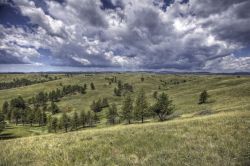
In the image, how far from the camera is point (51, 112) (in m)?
182

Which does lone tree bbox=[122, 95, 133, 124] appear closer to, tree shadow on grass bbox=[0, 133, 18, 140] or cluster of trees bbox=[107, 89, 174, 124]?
cluster of trees bbox=[107, 89, 174, 124]

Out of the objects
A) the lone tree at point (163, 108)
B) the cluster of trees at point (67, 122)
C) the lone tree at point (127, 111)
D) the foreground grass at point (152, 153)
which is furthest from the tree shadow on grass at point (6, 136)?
the foreground grass at point (152, 153)

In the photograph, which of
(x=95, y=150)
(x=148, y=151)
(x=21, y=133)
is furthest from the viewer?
(x=21, y=133)

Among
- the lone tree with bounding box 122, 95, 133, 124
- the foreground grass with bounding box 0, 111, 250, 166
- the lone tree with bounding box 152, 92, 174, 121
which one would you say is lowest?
the lone tree with bounding box 122, 95, 133, 124

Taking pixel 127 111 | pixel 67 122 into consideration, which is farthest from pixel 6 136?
pixel 127 111

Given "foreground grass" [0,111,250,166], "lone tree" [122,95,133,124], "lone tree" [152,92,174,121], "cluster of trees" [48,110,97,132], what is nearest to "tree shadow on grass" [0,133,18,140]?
"cluster of trees" [48,110,97,132]

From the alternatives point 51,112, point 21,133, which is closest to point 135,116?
point 21,133

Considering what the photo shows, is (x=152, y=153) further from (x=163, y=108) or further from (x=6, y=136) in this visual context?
(x=6, y=136)

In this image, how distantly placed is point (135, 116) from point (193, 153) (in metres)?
75.0

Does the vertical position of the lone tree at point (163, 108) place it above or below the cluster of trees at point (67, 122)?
above

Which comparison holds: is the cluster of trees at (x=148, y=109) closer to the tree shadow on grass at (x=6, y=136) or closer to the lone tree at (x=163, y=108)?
the lone tree at (x=163, y=108)

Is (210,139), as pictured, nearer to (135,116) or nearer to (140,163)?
(140,163)

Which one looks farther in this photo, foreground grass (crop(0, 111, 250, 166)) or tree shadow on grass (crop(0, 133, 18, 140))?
tree shadow on grass (crop(0, 133, 18, 140))

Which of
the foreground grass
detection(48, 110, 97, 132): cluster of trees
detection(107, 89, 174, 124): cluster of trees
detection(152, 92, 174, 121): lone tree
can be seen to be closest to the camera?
the foreground grass
